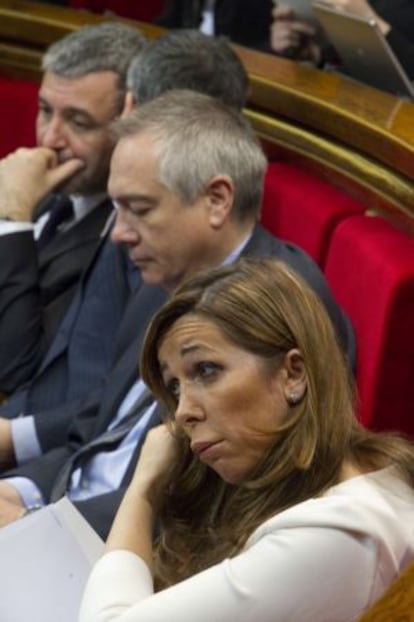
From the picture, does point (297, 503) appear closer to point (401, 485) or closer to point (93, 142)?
point (401, 485)

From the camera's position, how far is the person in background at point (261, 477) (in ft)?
3.49

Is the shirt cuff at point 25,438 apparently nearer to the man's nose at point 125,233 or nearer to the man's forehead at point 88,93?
the man's nose at point 125,233

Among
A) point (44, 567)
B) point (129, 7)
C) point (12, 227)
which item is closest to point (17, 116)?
point (12, 227)

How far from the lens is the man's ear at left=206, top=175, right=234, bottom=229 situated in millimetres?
1627

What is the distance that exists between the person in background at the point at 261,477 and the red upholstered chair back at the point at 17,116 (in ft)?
4.93

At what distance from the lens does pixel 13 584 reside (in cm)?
133

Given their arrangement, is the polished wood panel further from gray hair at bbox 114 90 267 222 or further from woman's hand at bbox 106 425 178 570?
woman's hand at bbox 106 425 178 570

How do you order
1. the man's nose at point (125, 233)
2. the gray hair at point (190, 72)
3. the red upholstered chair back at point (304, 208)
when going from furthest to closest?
1. the gray hair at point (190, 72)
2. the red upholstered chair back at point (304, 208)
3. the man's nose at point (125, 233)

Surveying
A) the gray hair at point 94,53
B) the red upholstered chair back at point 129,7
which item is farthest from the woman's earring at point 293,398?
the red upholstered chair back at point 129,7

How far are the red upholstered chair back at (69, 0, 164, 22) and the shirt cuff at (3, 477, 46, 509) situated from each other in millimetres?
2189

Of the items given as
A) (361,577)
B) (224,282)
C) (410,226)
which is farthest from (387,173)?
(361,577)

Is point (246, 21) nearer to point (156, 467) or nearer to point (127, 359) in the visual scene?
point (127, 359)

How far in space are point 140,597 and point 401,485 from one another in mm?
206

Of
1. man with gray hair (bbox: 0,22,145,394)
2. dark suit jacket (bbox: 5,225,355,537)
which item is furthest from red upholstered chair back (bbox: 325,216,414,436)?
man with gray hair (bbox: 0,22,145,394)
